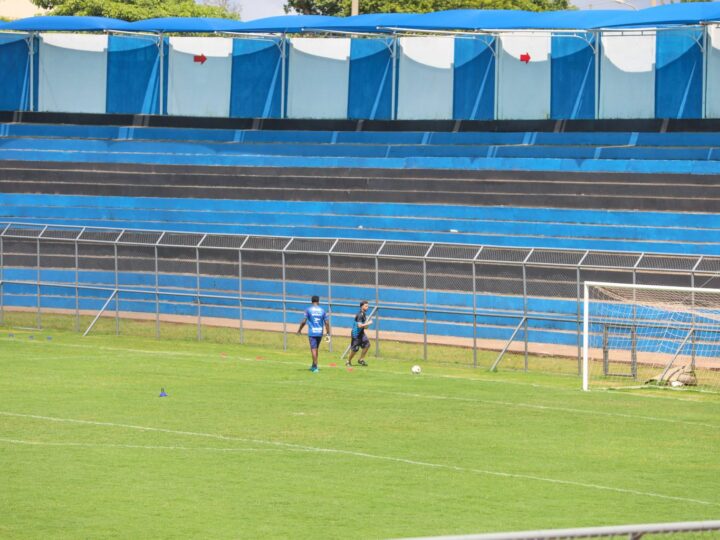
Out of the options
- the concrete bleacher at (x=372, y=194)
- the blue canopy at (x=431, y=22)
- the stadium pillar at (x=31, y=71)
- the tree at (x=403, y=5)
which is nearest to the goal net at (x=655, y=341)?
the concrete bleacher at (x=372, y=194)

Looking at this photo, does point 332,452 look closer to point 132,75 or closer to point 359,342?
point 359,342

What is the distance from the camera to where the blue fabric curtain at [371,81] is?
48.1 meters

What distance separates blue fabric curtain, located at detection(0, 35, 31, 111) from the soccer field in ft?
77.4

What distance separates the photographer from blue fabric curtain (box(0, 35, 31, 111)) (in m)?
51.7

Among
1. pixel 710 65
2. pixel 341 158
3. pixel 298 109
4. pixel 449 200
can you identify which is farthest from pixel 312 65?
pixel 710 65

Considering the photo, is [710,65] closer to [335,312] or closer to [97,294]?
[335,312]

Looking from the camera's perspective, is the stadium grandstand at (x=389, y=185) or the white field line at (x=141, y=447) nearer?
the white field line at (x=141, y=447)

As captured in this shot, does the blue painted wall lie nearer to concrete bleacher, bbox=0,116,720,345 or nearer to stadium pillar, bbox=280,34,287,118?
stadium pillar, bbox=280,34,287,118

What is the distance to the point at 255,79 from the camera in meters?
50.0

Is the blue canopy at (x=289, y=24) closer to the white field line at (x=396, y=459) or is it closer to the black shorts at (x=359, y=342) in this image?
the black shorts at (x=359, y=342)

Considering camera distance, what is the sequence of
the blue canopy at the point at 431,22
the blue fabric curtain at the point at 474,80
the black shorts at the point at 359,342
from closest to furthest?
the black shorts at the point at 359,342 → the blue canopy at the point at 431,22 → the blue fabric curtain at the point at 474,80

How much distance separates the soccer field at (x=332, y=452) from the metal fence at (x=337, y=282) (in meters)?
3.85

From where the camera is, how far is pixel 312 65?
49.0m

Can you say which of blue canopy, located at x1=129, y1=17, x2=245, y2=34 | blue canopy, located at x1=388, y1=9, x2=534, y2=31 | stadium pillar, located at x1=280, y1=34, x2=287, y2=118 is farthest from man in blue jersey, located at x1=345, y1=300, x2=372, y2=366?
stadium pillar, located at x1=280, y1=34, x2=287, y2=118
